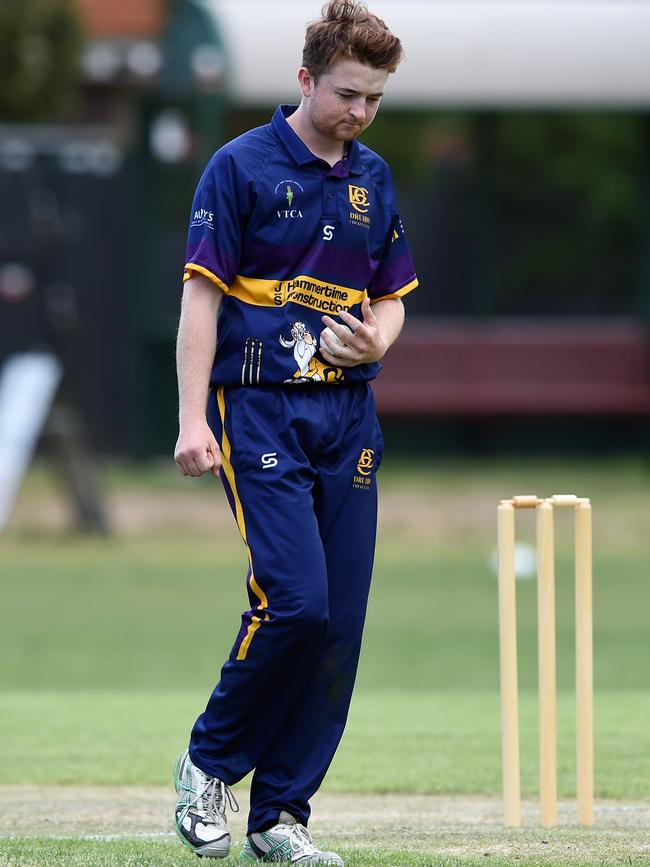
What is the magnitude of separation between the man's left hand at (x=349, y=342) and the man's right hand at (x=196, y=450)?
1.24ft

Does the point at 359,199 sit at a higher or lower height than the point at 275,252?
higher

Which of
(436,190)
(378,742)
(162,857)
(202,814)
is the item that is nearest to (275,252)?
(202,814)

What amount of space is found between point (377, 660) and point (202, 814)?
6.26m

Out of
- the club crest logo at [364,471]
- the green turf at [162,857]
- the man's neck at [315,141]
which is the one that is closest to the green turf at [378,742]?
the green turf at [162,857]

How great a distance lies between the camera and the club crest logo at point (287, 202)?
439 centimetres

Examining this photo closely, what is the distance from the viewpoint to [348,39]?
169 inches

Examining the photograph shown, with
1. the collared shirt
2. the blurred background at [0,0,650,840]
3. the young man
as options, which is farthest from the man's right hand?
the blurred background at [0,0,650,840]

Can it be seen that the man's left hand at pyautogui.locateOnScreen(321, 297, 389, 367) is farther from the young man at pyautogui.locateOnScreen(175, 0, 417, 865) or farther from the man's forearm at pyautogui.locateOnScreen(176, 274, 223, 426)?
the man's forearm at pyautogui.locateOnScreen(176, 274, 223, 426)

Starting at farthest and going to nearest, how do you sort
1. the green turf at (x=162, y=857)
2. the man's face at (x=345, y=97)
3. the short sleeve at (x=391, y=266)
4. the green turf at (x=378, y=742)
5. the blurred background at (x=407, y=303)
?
the blurred background at (x=407, y=303)
the green turf at (x=378, y=742)
the short sleeve at (x=391, y=266)
the man's face at (x=345, y=97)
the green turf at (x=162, y=857)

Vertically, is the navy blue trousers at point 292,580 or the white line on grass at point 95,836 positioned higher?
the navy blue trousers at point 292,580

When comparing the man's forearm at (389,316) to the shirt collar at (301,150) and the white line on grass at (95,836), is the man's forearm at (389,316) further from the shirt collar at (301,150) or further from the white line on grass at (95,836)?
the white line on grass at (95,836)

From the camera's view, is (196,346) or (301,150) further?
(301,150)

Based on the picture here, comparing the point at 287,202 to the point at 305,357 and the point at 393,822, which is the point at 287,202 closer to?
the point at 305,357

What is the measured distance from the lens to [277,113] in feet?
15.0
